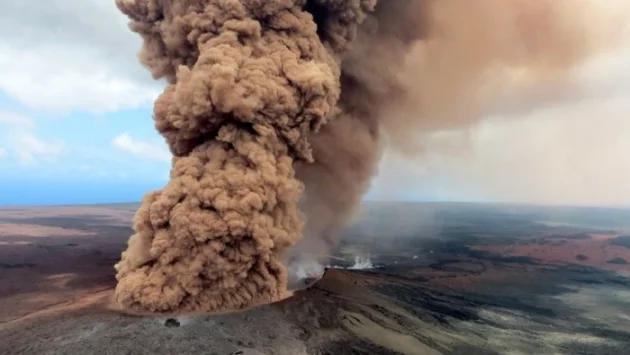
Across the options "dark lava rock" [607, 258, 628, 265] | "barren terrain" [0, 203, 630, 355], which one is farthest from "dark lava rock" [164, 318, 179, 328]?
"dark lava rock" [607, 258, 628, 265]

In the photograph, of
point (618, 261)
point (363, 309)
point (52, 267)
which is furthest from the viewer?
point (618, 261)

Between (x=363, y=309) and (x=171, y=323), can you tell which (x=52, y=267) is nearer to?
(x=171, y=323)

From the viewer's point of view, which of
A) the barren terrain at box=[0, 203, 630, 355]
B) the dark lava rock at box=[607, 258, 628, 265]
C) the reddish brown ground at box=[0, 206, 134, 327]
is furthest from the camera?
the dark lava rock at box=[607, 258, 628, 265]

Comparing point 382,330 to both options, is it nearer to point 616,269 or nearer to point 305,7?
point 305,7

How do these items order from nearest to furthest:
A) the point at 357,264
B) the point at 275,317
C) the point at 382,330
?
1. the point at 275,317
2. the point at 382,330
3. the point at 357,264

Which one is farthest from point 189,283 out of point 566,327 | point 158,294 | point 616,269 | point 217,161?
point 616,269

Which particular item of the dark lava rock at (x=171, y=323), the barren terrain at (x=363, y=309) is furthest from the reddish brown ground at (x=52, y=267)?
the dark lava rock at (x=171, y=323)

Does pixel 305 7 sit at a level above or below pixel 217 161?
above

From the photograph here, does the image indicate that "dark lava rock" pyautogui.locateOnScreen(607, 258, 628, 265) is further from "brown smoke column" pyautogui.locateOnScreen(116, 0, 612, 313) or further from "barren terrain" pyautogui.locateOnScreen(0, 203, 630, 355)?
"brown smoke column" pyautogui.locateOnScreen(116, 0, 612, 313)

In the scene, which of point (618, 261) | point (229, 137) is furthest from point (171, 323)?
point (618, 261)

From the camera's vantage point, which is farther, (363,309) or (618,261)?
(618,261)

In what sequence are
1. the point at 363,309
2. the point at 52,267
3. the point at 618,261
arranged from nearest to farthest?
the point at 363,309, the point at 52,267, the point at 618,261
